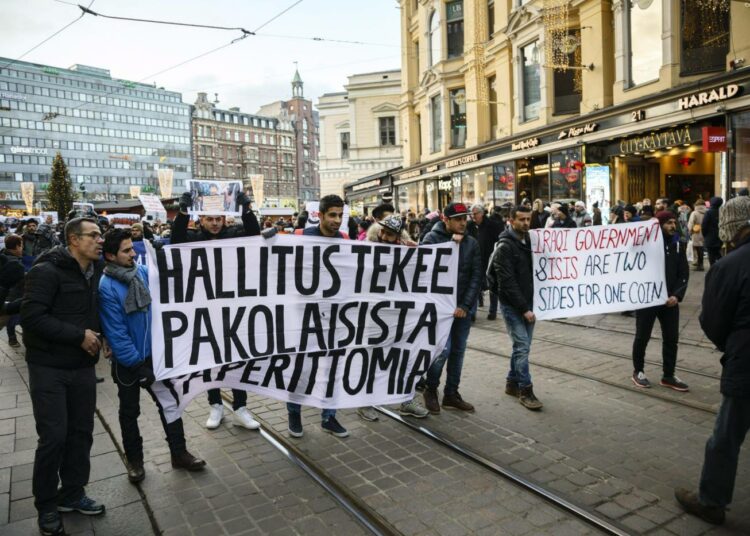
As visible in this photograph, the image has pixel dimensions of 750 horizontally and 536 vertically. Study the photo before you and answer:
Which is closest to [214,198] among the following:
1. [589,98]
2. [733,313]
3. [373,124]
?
[733,313]

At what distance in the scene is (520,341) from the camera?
586 cm

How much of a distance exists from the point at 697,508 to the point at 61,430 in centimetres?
434

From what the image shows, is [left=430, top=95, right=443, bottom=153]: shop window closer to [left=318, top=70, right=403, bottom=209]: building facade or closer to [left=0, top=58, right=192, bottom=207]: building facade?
[left=318, top=70, right=403, bottom=209]: building facade

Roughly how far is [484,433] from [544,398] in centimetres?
126

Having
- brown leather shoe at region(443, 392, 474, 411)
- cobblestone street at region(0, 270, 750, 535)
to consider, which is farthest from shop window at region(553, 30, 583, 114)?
brown leather shoe at region(443, 392, 474, 411)

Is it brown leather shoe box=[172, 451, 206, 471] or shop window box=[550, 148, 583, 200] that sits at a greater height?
shop window box=[550, 148, 583, 200]

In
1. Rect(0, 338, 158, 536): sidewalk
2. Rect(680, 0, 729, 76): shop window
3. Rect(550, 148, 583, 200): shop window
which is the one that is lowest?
Rect(0, 338, 158, 536): sidewalk

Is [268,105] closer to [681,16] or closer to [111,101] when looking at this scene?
[111,101]

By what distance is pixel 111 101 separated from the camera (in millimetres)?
105688

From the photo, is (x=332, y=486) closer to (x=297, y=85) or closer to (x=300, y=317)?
(x=300, y=317)

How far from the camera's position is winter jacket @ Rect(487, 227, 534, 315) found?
580 cm

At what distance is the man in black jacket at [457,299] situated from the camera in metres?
5.64

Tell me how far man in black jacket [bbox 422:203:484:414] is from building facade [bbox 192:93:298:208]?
352 ft

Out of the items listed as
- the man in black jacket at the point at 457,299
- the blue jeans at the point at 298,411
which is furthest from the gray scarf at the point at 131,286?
the man in black jacket at the point at 457,299
